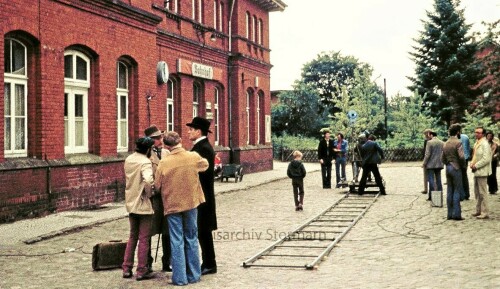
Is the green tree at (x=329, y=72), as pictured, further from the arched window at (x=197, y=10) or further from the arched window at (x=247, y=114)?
the arched window at (x=197, y=10)

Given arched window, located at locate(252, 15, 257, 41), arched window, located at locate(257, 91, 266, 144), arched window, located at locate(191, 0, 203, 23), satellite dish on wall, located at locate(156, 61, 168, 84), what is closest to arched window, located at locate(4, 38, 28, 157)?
satellite dish on wall, located at locate(156, 61, 168, 84)

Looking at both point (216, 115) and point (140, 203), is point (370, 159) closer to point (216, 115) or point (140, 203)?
point (216, 115)

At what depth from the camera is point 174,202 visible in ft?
24.0

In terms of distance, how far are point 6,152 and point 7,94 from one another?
48.8 inches

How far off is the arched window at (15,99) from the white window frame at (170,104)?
890 cm

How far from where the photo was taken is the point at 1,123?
1241 centimetres

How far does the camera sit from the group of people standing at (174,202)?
733cm

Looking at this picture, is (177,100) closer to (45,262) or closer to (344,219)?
(344,219)

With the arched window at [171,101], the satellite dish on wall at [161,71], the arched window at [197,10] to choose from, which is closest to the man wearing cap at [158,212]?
the satellite dish on wall at [161,71]

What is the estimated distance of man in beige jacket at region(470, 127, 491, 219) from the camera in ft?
40.2

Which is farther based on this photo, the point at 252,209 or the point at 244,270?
the point at 252,209

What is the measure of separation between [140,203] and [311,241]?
351cm

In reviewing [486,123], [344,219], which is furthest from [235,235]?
[486,123]

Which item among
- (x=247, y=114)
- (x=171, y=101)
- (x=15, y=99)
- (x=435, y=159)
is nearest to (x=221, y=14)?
(x=247, y=114)
